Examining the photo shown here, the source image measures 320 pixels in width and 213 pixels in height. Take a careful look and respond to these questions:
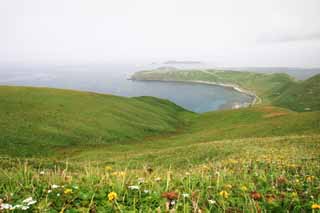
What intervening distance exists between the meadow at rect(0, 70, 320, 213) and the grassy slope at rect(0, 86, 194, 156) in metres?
0.16

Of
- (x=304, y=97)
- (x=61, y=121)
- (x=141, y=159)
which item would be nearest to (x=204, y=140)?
(x=141, y=159)

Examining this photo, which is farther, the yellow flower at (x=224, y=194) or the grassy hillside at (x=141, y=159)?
the yellow flower at (x=224, y=194)

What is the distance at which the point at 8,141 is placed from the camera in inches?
1131

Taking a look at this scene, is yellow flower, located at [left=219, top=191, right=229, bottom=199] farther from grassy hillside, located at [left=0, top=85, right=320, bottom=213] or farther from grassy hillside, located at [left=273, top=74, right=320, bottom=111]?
grassy hillside, located at [left=273, top=74, right=320, bottom=111]

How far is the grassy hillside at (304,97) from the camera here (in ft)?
401

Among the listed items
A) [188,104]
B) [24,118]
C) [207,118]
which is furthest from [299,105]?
[24,118]

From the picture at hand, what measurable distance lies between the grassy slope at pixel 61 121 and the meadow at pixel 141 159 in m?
0.16

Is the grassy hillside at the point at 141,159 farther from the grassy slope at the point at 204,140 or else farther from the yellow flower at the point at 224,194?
the grassy slope at the point at 204,140

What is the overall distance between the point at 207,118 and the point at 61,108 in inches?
1682

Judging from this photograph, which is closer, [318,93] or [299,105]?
[299,105]

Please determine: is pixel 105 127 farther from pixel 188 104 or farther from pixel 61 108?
pixel 188 104

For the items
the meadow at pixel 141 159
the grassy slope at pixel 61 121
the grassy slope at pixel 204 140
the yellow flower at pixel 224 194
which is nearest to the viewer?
the meadow at pixel 141 159

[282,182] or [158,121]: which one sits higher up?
[282,182]

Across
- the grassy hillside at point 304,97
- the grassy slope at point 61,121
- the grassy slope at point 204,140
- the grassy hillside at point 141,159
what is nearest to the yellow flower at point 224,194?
the grassy hillside at point 141,159
